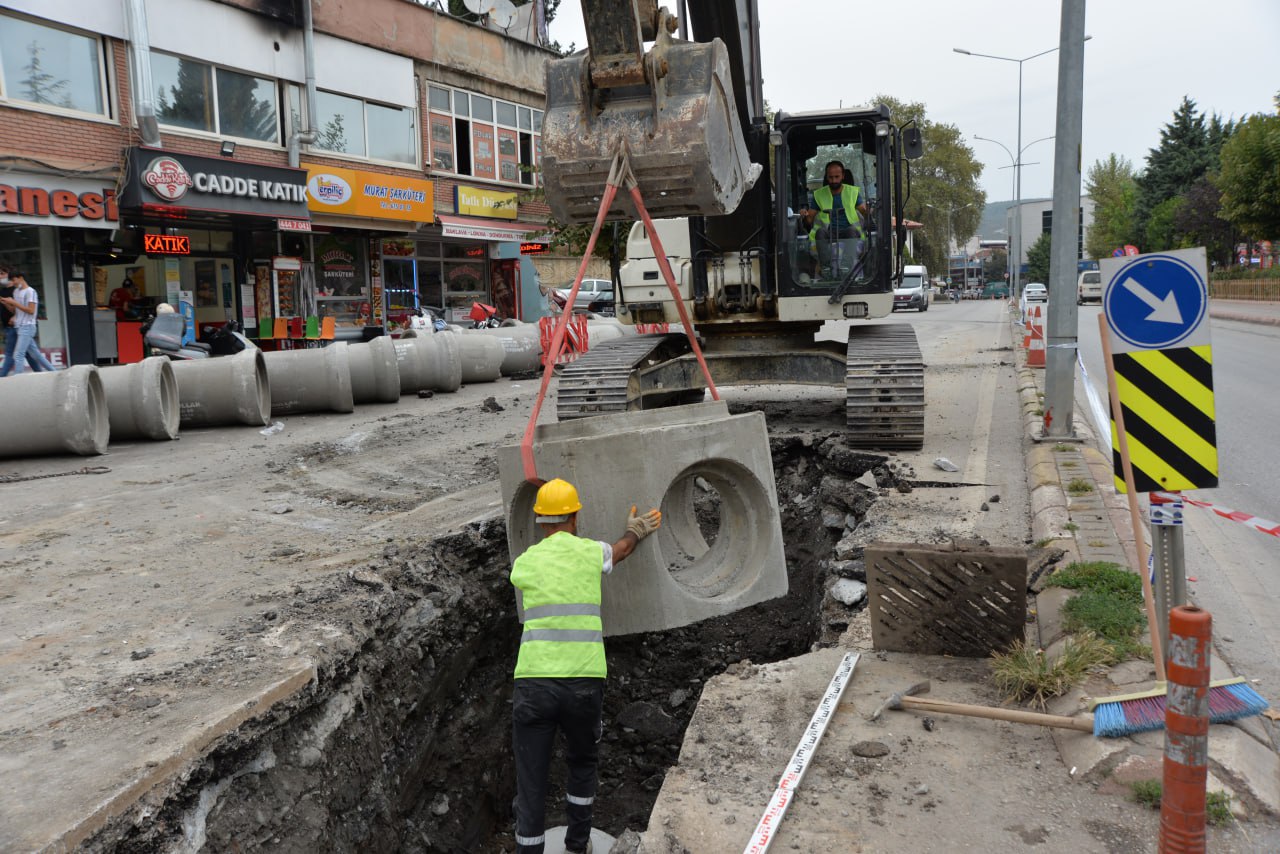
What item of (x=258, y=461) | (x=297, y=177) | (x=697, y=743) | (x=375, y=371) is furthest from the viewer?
(x=297, y=177)

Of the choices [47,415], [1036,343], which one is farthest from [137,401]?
[1036,343]

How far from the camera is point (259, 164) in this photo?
1844cm

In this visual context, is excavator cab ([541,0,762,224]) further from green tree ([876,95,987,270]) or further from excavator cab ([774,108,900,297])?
green tree ([876,95,987,270])

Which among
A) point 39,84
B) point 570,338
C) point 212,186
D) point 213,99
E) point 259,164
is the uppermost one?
point 213,99

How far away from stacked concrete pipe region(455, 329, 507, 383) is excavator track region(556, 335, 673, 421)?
6.89 metres

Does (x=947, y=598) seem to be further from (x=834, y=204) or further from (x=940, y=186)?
(x=940, y=186)

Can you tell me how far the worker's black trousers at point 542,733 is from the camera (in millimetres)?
3984

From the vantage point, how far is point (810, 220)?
9.58m

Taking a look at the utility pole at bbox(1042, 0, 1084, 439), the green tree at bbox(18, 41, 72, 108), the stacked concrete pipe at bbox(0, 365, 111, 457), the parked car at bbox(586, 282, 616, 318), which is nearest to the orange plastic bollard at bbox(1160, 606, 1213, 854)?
the utility pole at bbox(1042, 0, 1084, 439)

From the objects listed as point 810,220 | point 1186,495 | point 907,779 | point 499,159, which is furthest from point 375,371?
point 499,159

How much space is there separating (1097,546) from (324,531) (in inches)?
198

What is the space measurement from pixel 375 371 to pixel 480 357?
10.4ft

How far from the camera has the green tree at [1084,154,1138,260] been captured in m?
71.8

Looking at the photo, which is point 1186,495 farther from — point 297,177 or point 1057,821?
point 297,177
